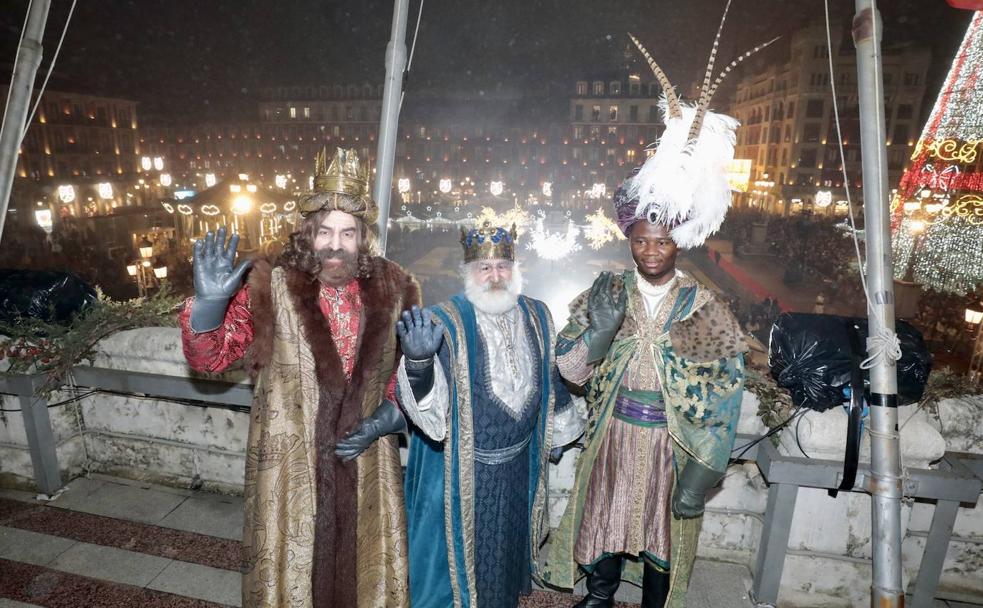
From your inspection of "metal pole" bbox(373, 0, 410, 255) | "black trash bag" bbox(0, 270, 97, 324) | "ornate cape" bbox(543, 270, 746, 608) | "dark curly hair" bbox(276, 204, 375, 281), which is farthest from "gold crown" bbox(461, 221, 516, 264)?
"black trash bag" bbox(0, 270, 97, 324)

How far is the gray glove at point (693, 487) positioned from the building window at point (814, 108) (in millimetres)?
57063

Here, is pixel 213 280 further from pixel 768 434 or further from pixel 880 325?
pixel 768 434

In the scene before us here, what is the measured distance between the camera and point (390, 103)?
4.27 metres

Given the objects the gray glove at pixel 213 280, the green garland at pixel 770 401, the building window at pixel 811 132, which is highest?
the building window at pixel 811 132

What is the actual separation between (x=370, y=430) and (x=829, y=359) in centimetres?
286

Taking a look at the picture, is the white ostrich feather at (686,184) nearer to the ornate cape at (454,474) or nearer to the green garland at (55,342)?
the ornate cape at (454,474)

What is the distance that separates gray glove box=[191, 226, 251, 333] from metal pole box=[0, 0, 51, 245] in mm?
1490

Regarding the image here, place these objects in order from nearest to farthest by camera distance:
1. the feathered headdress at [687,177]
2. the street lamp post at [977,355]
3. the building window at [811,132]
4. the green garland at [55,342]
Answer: the feathered headdress at [687,177]
the green garland at [55,342]
the street lamp post at [977,355]
the building window at [811,132]

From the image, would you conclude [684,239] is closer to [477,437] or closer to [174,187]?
[477,437]

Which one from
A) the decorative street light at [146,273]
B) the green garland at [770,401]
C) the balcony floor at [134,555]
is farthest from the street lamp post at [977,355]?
the decorative street light at [146,273]

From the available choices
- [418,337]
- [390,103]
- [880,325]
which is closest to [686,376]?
[880,325]

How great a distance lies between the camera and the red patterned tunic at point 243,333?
2592mm

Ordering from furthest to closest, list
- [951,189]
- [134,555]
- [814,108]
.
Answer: [814,108] < [951,189] < [134,555]

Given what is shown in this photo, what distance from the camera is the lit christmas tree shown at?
7.55m
